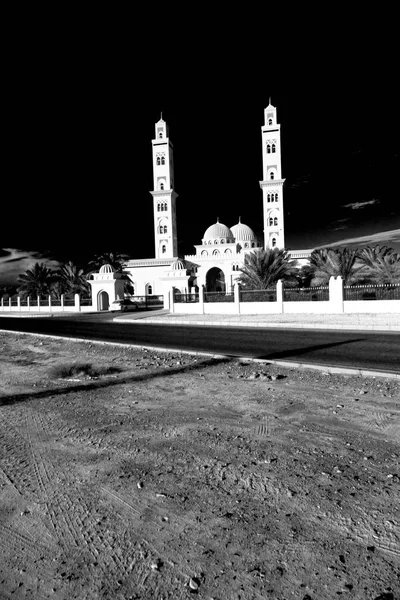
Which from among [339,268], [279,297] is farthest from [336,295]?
[339,268]

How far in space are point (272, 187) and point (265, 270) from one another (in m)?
38.6

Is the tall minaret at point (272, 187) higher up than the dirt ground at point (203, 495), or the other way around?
the tall minaret at point (272, 187)

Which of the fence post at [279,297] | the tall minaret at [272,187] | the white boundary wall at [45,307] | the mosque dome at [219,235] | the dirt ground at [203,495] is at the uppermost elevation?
the tall minaret at [272,187]

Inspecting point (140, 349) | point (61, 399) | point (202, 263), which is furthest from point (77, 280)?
point (61, 399)

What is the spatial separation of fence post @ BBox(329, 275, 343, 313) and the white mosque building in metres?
32.3

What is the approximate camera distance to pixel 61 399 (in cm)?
514

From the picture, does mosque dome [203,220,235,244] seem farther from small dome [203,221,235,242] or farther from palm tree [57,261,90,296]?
palm tree [57,261,90,296]

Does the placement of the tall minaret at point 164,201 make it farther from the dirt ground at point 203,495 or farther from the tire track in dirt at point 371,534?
the tire track in dirt at point 371,534

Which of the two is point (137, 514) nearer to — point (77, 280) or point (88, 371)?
point (88, 371)

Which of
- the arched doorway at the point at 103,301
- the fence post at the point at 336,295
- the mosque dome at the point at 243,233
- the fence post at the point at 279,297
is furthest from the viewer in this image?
the mosque dome at the point at 243,233

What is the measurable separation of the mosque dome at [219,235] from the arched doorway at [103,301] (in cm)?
2815

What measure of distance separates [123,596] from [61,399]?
377 cm

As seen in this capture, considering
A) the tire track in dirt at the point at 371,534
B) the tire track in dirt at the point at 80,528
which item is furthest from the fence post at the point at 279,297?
the tire track in dirt at the point at 371,534

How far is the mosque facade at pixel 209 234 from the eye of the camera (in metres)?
59.0
